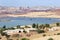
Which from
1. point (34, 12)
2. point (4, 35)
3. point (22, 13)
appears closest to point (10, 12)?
point (22, 13)

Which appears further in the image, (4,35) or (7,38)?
(4,35)

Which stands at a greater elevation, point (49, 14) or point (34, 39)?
point (34, 39)

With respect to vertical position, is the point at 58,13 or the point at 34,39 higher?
the point at 34,39

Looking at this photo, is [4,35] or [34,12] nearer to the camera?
[4,35]

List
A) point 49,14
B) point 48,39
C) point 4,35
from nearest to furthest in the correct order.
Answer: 1. point 48,39
2. point 4,35
3. point 49,14

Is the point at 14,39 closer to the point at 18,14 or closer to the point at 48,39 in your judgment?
the point at 48,39

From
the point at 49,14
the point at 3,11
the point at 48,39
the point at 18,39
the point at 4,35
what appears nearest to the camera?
the point at 48,39

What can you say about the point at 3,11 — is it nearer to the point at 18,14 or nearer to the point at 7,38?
the point at 18,14

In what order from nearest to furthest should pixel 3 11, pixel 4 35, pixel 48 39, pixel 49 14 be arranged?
1. pixel 48 39
2. pixel 4 35
3. pixel 3 11
4. pixel 49 14

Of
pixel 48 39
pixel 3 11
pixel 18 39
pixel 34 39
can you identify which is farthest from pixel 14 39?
pixel 3 11
